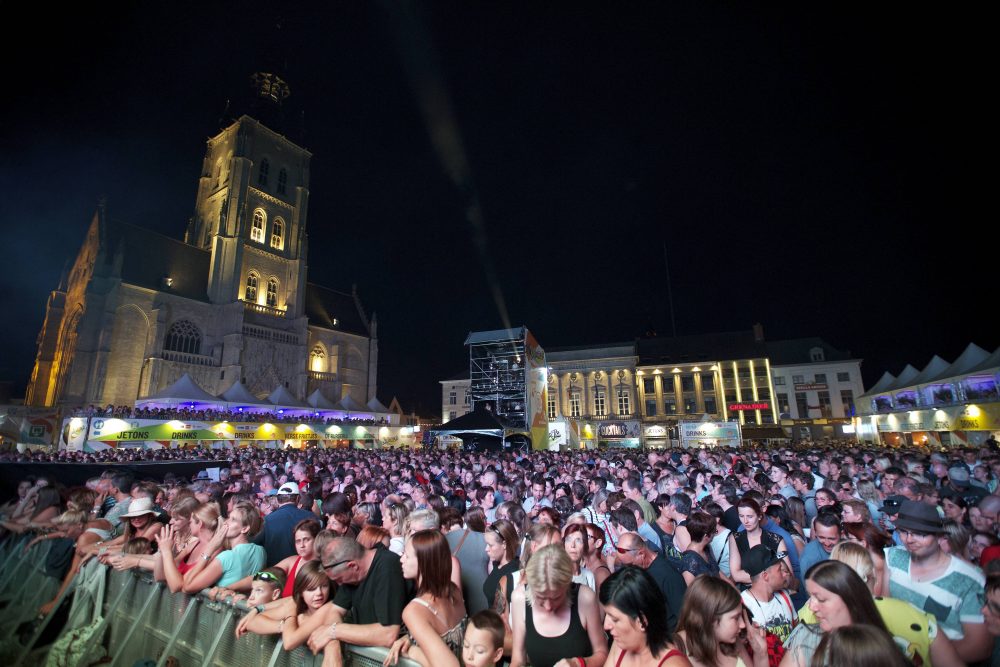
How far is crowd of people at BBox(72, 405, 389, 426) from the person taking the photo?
22266 millimetres

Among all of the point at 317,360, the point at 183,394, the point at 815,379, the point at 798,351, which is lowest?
the point at 183,394

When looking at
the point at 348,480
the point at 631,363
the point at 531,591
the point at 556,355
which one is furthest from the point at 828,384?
the point at 531,591

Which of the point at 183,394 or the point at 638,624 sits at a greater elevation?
the point at 183,394

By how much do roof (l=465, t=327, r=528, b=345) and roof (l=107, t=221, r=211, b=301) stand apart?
24865 mm

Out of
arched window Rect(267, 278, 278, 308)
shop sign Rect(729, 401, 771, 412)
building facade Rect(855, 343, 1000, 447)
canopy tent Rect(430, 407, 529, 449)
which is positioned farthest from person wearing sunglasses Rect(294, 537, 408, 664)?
shop sign Rect(729, 401, 771, 412)

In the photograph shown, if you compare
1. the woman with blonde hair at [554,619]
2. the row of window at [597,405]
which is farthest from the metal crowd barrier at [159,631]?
the row of window at [597,405]

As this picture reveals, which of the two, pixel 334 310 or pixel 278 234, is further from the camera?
pixel 334 310

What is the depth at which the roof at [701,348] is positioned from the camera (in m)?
55.0

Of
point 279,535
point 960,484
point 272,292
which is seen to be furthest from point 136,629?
point 272,292

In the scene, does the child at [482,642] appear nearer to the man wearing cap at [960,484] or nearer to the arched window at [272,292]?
the man wearing cap at [960,484]

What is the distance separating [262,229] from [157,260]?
359 inches

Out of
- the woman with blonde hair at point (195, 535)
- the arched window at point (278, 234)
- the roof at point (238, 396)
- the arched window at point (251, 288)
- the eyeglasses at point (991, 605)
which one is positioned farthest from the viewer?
the arched window at point (278, 234)

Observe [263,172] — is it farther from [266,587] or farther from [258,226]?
[266,587]

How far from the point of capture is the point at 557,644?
2316 mm
